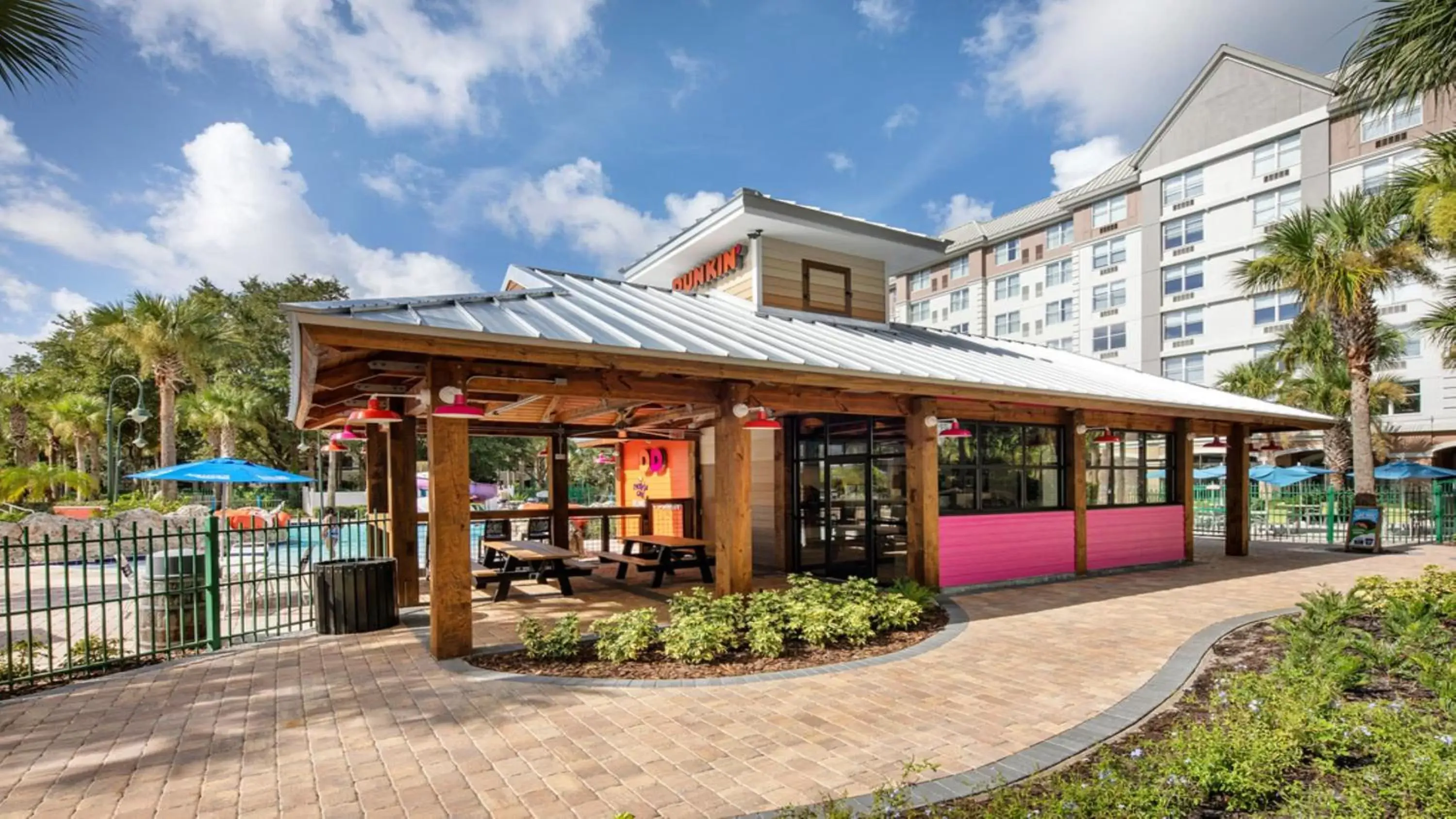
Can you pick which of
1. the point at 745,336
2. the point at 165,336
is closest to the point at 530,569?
the point at 745,336

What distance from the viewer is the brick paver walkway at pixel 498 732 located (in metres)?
3.70

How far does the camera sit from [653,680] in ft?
18.7

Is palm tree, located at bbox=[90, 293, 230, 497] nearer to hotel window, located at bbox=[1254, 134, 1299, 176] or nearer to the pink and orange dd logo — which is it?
the pink and orange dd logo

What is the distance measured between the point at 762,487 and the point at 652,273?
5.03 m

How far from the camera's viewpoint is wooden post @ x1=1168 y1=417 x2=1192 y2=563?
12.6 m

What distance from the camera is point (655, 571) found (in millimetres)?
10273

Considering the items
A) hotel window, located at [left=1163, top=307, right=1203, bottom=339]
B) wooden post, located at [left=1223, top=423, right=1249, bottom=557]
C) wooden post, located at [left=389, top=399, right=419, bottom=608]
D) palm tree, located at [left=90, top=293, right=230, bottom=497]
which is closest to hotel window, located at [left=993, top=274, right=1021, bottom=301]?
hotel window, located at [left=1163, top=307, right=1203, bottom=339]

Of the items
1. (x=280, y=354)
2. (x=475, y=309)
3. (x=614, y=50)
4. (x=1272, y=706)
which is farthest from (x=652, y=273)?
(x=280, y=354)

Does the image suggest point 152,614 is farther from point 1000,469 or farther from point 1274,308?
point 1274,308

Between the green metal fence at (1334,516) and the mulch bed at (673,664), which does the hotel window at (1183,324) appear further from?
the mulch bed at (673,664)

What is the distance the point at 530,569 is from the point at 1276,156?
37.2 meters

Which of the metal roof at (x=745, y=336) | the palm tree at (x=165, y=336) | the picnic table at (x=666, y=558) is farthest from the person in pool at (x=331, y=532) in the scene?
the palm tree at (x=165, y=336)

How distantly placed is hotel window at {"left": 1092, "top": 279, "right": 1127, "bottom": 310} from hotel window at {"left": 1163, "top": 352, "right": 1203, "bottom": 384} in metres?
4.36

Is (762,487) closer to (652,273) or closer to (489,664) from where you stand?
(652,273)
